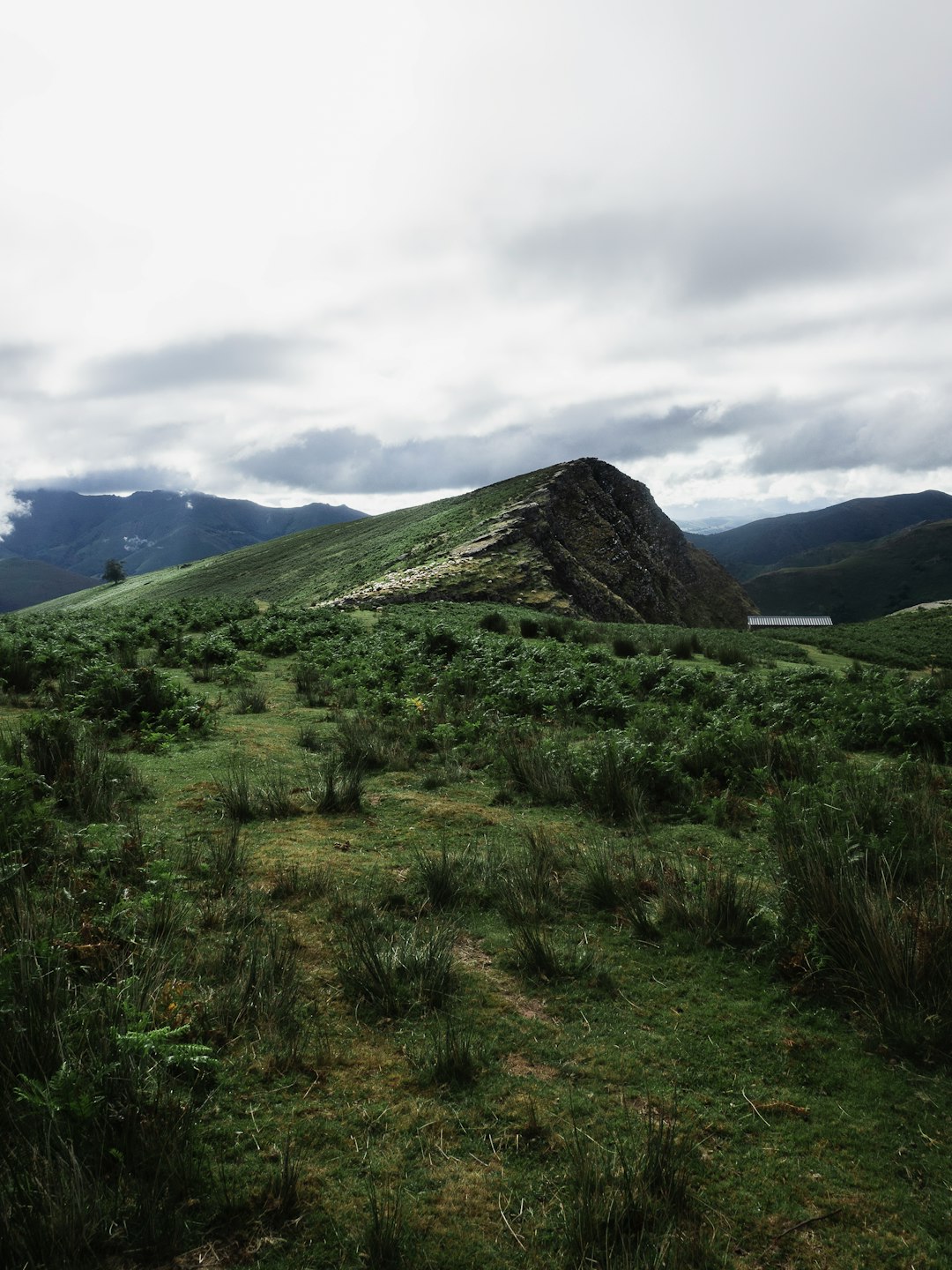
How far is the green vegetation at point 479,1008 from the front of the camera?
2777 millimetres

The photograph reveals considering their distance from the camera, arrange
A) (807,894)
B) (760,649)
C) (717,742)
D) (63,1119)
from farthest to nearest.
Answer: (760,649) < (717,742) < (807,894) < (63,1119)

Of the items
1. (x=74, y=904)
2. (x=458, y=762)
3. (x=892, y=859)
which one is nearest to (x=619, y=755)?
(x=458, y=762)

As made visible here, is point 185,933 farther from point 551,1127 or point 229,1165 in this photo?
point 551,1127

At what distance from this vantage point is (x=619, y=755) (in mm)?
8062

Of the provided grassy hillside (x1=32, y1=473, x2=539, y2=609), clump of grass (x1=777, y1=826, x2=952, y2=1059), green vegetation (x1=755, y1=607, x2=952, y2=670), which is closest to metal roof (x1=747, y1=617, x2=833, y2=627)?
grassy hillside (x1=32, y1=473, x2=539, y2=609)

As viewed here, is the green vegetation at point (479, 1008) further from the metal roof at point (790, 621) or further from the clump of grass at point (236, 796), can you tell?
the metal roof at point (790, 621)

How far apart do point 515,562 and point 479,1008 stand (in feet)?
145

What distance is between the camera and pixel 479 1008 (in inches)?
166

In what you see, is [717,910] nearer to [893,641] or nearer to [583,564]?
[893,641]

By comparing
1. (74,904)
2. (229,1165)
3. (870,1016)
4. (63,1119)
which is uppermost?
(74,904)

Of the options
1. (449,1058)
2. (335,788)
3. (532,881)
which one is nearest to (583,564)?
(335,788)

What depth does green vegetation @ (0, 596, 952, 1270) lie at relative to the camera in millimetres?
2777

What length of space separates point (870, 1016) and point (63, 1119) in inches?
165

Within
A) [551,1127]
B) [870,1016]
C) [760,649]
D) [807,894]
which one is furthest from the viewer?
[760,649]
